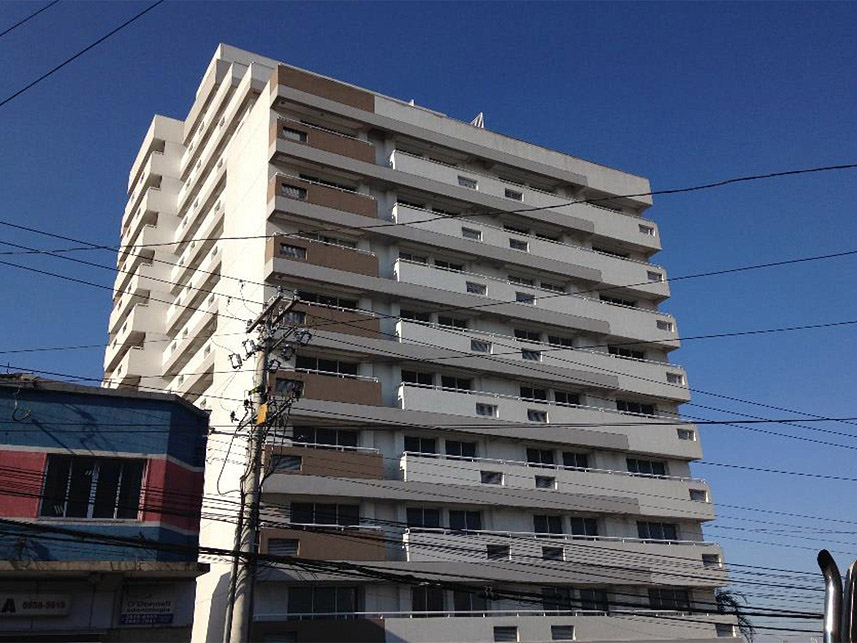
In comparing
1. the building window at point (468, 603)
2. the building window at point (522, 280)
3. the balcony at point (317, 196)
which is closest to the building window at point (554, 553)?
the building window at point (468, 603)

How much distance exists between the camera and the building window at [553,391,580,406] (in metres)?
41.7

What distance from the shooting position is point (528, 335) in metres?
42.6

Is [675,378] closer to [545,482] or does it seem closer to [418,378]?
[545,482]

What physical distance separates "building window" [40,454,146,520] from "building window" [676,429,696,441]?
30.8 meters

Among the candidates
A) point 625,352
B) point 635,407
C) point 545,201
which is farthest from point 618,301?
point 545,201

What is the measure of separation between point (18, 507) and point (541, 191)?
114 ft

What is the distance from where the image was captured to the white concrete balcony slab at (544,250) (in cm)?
4102

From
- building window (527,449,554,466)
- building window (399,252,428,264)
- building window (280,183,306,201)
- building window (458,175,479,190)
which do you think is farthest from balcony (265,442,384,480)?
building window (458,175,479,190)

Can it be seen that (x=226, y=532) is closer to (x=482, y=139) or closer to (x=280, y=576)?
(x=280, y=576)

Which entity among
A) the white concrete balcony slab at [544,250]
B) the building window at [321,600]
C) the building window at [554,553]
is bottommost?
the building window at [321,600]

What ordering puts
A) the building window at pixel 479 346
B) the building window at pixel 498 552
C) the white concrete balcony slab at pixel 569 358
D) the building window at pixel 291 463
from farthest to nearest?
the building window at pixel 479 346 → the white concrete balcony slab at pixel 569 358 → the building window at pixel 498 552 → the building window at pixel 291 463

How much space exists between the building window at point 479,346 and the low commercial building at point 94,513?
18.3 metres

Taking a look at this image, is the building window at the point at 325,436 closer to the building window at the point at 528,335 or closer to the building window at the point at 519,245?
the building window at the point at 528,335

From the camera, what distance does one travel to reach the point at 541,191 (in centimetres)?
4750
